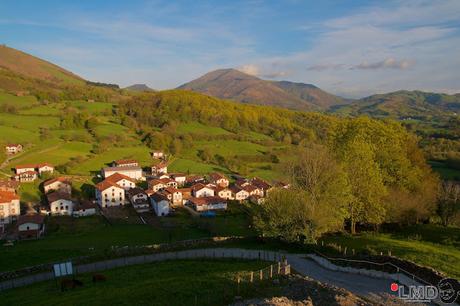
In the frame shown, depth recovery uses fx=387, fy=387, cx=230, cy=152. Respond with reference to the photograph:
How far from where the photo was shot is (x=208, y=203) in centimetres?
6688

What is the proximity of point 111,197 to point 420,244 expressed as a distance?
5257cm

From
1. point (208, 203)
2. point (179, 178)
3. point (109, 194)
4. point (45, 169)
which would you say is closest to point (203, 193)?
point (208, 203)

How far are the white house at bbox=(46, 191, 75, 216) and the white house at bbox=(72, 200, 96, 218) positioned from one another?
113 cm

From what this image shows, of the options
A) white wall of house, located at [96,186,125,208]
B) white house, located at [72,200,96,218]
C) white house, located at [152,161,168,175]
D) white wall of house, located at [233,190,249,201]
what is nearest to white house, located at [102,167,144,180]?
white house, located at [152,161,168,175]

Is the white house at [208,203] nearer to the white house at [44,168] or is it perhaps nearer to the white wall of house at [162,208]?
the white wall of house at [162,208]

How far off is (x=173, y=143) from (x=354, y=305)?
94.3 meters

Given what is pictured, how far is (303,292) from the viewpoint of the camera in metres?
16.9

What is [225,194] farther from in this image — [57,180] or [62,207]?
[57,180]

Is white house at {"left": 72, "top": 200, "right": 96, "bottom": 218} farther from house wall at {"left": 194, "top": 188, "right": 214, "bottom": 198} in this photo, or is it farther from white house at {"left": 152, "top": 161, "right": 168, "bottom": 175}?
white house at {"left": 152, "top": 161, "right": 168, "bottom": 175}

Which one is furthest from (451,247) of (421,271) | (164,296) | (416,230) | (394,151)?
(164,296)

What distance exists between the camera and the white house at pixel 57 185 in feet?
227

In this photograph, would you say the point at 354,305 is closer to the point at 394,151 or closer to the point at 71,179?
the point at 394,151

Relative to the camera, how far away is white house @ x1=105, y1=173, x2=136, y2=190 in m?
74.0

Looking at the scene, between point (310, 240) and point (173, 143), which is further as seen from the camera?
point (173, 143)
